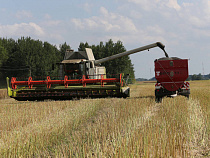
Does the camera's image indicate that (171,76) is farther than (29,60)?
No

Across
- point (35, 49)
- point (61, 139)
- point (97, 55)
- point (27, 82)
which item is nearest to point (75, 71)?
point (27, 82)

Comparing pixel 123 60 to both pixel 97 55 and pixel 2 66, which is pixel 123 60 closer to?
pixel 97 55

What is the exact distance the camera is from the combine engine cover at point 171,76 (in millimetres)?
10781

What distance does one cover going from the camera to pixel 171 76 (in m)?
10.9

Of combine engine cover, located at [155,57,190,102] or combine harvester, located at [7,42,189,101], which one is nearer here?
combine engine cover, located at [155,57,190,102]

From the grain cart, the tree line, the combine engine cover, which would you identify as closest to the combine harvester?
the grain cart

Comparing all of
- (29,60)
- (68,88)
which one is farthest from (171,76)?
(29,60)

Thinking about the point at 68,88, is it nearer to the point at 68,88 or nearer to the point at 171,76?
the point at 68,88

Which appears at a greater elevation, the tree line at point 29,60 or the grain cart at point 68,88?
the tree line at point 29,60

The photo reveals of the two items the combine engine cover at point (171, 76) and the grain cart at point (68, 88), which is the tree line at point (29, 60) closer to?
the grain cart at point (68, 88)

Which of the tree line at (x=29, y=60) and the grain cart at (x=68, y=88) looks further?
the tree line at (x=29, y=60)

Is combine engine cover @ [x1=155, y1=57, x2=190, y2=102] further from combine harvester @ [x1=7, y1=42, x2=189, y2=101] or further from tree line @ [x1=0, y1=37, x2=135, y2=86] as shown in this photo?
tree line @ [x1=0, y1=37, x2=135, y2=86]

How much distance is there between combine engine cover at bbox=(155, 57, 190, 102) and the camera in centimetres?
1078

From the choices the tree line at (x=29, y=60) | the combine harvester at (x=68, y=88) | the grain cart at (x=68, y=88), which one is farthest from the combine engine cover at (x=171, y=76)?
the tree line at (x=29, y=60)
